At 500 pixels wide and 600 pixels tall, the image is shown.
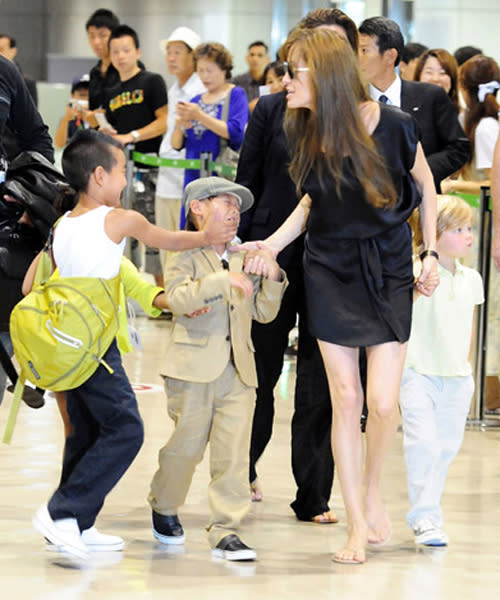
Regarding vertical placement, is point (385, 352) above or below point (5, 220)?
below

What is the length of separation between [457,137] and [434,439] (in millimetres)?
1740

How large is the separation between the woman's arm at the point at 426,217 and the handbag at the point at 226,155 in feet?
15.7

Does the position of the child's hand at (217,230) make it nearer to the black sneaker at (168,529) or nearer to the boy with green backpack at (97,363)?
the boy with green backpack at (97,363)

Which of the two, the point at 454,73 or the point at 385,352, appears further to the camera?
the point at 454,73

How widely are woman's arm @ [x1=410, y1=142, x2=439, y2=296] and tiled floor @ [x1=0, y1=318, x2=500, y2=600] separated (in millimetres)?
897

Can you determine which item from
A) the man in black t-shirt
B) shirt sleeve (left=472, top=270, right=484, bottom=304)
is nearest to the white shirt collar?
shirt sleeve (left=472, top=270, right=484, bottom=304)

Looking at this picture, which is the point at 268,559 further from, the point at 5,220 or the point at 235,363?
the point at 5,220

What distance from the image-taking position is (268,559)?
4.05 metres

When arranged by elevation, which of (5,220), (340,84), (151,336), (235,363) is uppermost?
(340,84)

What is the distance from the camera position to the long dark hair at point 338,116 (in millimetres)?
3932

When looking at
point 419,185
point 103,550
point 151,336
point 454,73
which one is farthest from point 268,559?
point 151,336

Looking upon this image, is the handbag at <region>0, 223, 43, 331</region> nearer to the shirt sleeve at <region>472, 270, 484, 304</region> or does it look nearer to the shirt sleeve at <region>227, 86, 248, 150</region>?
the shirt sleeve at <region>472, 270, 484, 304</region>

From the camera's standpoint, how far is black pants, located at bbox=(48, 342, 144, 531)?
12.8 ft

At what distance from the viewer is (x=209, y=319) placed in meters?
4.11
